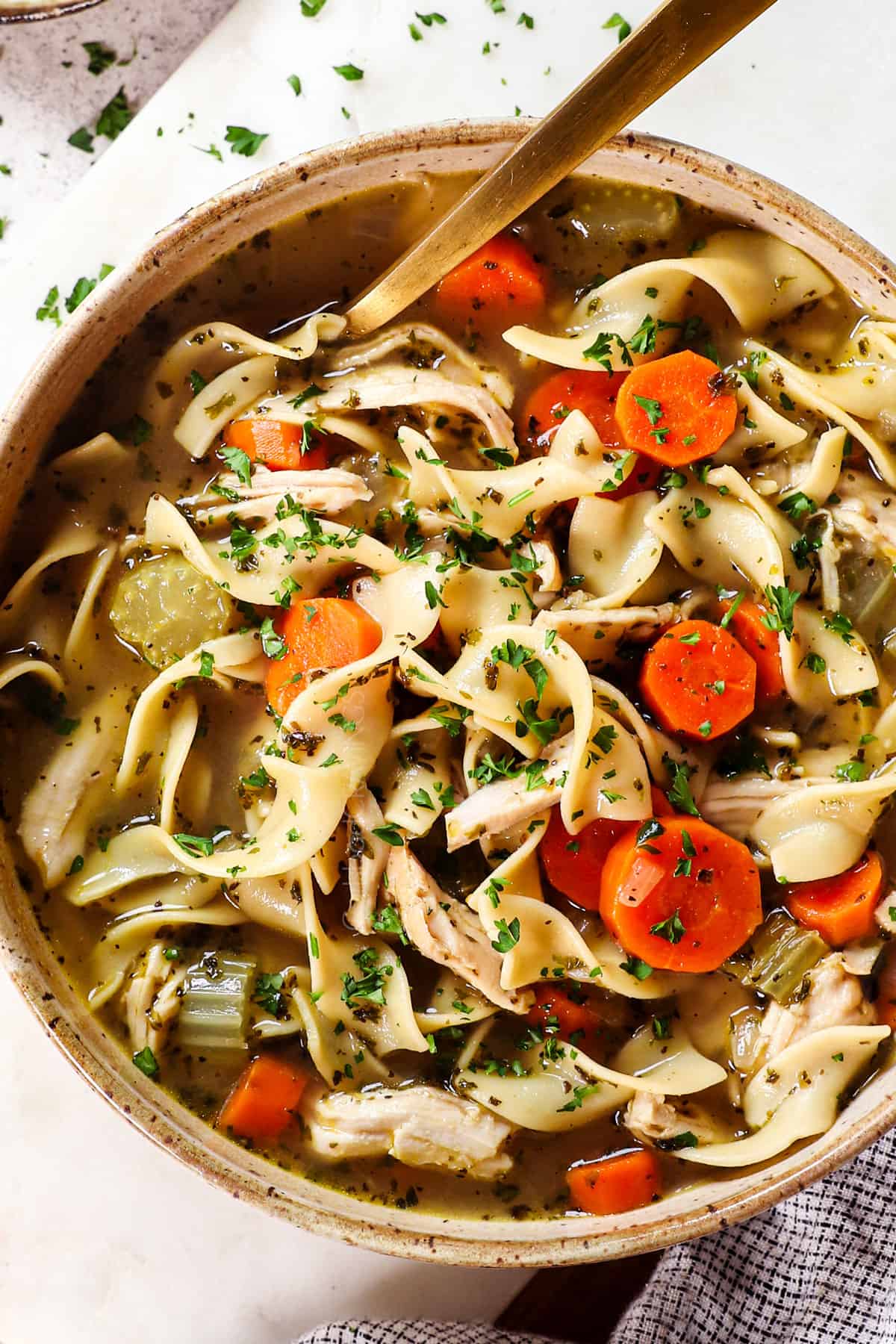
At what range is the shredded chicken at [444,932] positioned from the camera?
3.55 m

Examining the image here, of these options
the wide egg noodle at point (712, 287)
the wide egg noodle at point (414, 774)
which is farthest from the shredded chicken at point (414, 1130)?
the wide egg noodle at point (712, 287)

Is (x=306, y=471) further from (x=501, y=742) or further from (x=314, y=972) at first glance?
(x=314, y=972)

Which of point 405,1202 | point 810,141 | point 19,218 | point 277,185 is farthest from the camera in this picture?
point 19,218

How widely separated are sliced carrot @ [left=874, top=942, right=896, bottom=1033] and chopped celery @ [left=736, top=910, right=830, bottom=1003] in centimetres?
21

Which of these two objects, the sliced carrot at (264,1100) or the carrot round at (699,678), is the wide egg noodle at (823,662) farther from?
the sliced carrot at (264,1100)

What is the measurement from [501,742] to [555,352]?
1.15 meters

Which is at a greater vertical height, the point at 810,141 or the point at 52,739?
the point at 810,141

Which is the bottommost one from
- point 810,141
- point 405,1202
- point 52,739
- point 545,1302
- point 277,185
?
point 545,1302

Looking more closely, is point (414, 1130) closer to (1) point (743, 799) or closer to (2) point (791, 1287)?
(1) point (743, 799)

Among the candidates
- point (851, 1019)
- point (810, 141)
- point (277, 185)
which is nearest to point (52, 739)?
point (277, 185)

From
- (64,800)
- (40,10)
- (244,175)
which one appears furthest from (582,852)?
(40,10)

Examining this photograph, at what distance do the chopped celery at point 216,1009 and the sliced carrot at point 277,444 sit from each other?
1.50 metres

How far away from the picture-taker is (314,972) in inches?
141

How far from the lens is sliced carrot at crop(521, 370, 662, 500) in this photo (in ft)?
12.1
